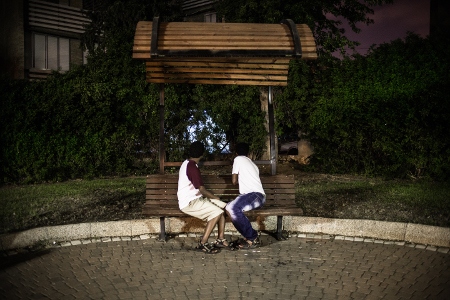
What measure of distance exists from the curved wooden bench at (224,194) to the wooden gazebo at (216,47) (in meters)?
0.46

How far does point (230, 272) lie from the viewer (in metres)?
5.02

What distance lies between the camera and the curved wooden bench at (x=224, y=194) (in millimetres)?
6195

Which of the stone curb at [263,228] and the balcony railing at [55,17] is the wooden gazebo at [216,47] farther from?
the balcony railing at [55,17]

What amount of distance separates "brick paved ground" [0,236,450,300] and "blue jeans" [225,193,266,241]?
10.9 inches

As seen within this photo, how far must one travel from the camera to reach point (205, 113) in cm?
1302

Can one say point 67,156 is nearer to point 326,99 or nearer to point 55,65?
point 326,99

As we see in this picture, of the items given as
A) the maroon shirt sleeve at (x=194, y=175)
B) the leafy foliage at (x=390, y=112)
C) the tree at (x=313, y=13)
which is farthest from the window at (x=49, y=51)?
the maroon shirt sleeve at (x=194, y=175)

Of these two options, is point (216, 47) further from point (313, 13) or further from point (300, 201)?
point (313, 13)

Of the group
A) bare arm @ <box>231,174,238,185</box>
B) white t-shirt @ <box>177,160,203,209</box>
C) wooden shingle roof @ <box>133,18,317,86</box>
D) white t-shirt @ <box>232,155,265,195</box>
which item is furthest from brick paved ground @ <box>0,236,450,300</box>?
wooden shingle roof @ <box>133,18,317,86</box>

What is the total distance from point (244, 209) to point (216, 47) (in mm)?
2322

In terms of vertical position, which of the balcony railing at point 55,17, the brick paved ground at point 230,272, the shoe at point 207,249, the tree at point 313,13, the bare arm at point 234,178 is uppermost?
the balcony railing at point 55,17

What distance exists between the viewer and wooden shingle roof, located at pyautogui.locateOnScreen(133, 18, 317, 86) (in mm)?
6137

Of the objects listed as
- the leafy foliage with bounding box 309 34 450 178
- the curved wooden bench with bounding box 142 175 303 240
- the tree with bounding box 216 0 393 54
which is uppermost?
the tree with bounding box 216 0 393 54

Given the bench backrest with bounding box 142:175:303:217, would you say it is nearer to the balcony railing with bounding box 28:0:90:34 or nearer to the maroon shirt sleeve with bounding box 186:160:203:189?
the maroon shirt sleeve with bounding box 186:160:203:189
